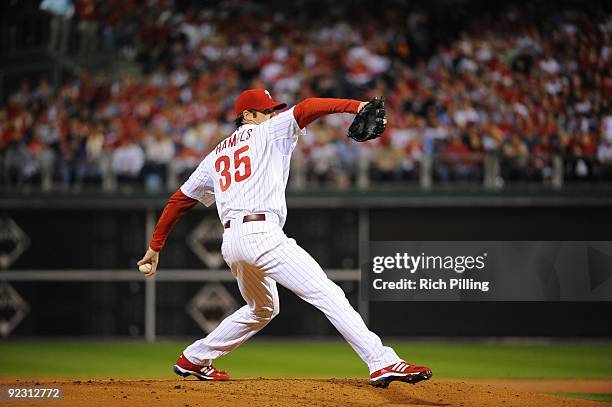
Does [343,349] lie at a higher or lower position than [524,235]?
lower

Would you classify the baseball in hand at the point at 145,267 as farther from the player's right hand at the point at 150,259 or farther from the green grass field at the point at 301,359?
the green grass field at the point at 301,359

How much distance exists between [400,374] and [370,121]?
1.34 metres

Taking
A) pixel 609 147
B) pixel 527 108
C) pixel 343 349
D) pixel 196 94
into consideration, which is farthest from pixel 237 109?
pixel 196 94

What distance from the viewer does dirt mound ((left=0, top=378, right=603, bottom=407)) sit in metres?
5.11

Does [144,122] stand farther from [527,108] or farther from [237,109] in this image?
[237,109]

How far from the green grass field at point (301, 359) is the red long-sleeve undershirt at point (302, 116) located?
2870mm

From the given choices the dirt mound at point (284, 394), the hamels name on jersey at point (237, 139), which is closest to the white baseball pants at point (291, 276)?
the dirt mound at point (284, 394)

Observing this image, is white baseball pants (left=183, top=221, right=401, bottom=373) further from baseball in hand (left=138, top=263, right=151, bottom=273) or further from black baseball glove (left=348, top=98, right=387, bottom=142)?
black baseball glove (left=348, top=98, right=387, bottom=142)

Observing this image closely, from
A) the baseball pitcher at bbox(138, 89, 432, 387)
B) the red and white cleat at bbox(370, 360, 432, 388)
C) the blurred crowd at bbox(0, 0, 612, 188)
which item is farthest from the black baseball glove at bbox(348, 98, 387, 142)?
the blurred crowd at bbox(0, 0, 612, 188)

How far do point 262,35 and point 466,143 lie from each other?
493 centimetres

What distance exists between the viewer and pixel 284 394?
5406mm

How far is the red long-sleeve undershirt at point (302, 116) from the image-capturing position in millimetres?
4934

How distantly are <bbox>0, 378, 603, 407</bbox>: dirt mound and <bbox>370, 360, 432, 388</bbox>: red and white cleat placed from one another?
0.12m

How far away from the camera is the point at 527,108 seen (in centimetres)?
1254
